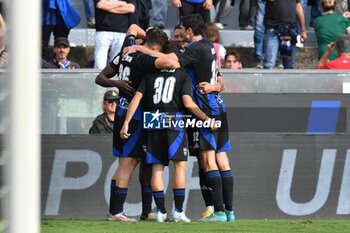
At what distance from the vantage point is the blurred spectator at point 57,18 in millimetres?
14906

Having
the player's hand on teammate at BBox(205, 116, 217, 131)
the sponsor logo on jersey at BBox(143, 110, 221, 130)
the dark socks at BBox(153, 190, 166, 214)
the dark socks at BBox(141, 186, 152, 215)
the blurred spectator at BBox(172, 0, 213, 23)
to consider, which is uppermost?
the blurred spectator at BBox(172, 0, 213, 23)

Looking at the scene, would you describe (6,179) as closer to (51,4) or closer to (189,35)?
(189,35)

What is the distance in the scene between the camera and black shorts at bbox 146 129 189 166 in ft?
35.1

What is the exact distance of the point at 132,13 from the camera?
15023mm

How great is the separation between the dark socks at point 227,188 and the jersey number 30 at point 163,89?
3.56ft

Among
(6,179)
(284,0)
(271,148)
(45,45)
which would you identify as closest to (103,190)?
(271,148)

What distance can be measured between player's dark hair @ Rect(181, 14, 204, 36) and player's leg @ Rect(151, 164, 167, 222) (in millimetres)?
1485

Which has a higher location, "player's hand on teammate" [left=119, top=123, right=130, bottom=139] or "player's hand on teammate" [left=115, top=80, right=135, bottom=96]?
"player's hand on teammate" [left=115, top=80, right=135, bottom=96]

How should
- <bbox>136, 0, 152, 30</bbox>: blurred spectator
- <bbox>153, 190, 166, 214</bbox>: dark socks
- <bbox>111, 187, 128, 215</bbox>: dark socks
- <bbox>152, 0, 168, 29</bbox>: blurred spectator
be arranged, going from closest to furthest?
<bbox>153, 190, 166, 214</bbox>: dark socks, <bbox>111, 187, 128, 215</bbox>: dark socks, <bbox>136, 0, 152, 30</bbox>: blurred spectator, <bbox>152, 0, 168, 29</bbox>: blurred spectator

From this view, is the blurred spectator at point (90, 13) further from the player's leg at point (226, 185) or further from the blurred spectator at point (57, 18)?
the player's leg at point (226, 185)

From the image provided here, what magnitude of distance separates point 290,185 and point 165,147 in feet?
10.1

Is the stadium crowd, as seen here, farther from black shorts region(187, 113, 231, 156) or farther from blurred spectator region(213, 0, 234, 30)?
black shorts region(187, 113, 231, 156)

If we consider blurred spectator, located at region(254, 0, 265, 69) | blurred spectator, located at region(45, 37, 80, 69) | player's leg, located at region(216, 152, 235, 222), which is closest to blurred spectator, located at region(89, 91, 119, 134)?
blurred spectator, located at region(45, 37, 80, 69)

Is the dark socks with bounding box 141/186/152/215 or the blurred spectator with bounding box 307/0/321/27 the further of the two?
the blurred spectator with bounding box 307/0/321/27
